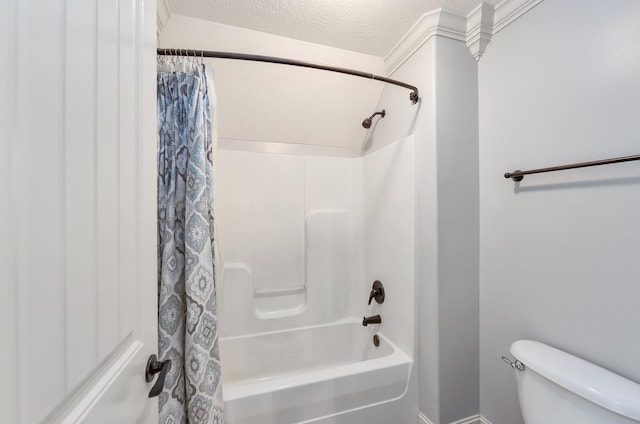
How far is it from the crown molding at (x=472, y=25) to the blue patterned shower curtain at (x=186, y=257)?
128 centimetres

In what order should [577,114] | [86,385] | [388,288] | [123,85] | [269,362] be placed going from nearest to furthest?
[86,385] < [123,85] < [577,114] < [388,288] < [269,362]

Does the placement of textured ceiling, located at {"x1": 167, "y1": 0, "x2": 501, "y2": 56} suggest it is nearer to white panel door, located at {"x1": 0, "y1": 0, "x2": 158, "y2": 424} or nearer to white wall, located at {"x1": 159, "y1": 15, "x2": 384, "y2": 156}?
white wall, located at {"x1": 159, "y1": 15, "x2": 384, "y2": 156}

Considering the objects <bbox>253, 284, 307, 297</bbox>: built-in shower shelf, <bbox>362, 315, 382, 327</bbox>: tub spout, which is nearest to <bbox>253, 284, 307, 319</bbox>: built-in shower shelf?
<bbox>253, 284, 307, 297</bbox>: built-in shower shelf

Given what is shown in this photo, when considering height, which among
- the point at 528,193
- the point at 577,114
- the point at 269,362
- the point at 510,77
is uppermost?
the point at 510,77

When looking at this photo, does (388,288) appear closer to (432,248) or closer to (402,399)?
(432,248)

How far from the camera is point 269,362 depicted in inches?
76.8

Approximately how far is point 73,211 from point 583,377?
5.29ft

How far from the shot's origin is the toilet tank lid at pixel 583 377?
82 cm

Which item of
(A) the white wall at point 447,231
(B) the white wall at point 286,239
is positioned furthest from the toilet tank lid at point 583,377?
(B) the white wall at point 286,239

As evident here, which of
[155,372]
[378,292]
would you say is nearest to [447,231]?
[378,292]

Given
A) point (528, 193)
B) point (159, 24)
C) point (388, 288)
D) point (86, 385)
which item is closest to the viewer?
point (86, 385)

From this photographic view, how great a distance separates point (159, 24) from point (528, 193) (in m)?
2.19

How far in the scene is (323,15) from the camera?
4.67 feet

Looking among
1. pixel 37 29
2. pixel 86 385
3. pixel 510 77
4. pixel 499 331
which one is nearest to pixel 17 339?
pixel 86 385
